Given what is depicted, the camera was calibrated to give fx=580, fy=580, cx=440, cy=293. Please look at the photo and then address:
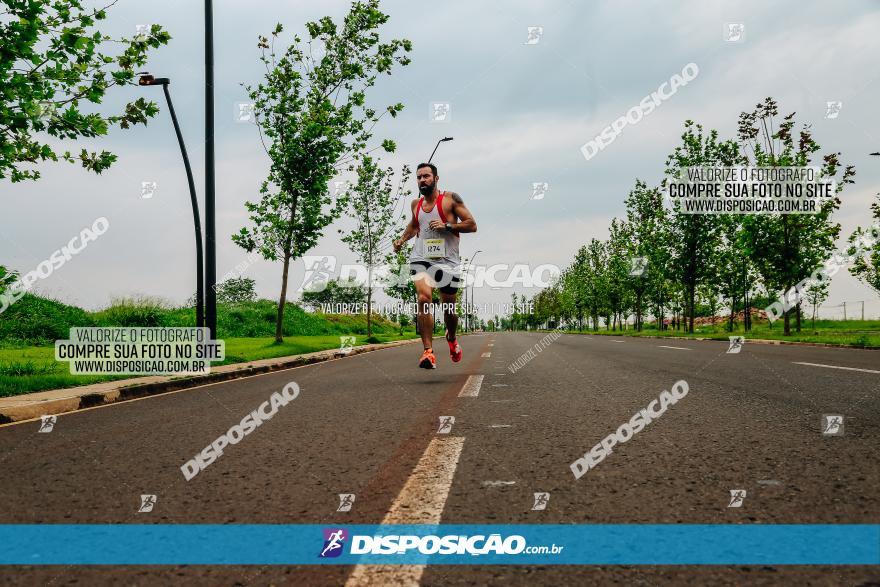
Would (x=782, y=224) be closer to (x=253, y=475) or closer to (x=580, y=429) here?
(x=580, y=429)

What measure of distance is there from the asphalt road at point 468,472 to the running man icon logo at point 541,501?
0.03 meters

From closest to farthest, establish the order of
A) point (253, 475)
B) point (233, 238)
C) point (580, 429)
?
point (253, 475) → point (580, 429) → point (233, 238)

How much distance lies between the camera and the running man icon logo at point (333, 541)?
1.91m

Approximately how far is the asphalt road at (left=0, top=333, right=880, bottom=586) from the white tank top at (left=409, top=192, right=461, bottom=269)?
2.59 meters

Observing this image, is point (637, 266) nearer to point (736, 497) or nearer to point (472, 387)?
point (472, 387)

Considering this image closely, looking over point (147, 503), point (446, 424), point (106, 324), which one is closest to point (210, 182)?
point (446, 424)

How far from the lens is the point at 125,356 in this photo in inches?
486

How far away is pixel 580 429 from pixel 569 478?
1289 mm

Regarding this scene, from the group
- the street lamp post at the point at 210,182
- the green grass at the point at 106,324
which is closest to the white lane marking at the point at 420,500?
the green grass at the point at 106,324

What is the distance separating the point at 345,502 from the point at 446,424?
183cm

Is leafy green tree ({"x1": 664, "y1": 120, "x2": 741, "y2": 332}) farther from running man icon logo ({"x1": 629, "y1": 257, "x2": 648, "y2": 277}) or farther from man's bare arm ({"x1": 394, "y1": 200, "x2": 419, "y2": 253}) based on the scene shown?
man's bare arm ({"x1": 394, "y1": 200, "x2": 419, "y2": 253})

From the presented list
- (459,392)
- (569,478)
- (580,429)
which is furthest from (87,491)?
(459,392)

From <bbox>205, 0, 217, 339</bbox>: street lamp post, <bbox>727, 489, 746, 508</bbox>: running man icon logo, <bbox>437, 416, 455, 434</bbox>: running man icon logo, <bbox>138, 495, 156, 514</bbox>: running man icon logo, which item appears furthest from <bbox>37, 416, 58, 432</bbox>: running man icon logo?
<bbox>205, 0, 217, 339</bbox>: street lamp post

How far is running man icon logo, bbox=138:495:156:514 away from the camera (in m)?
2.44
